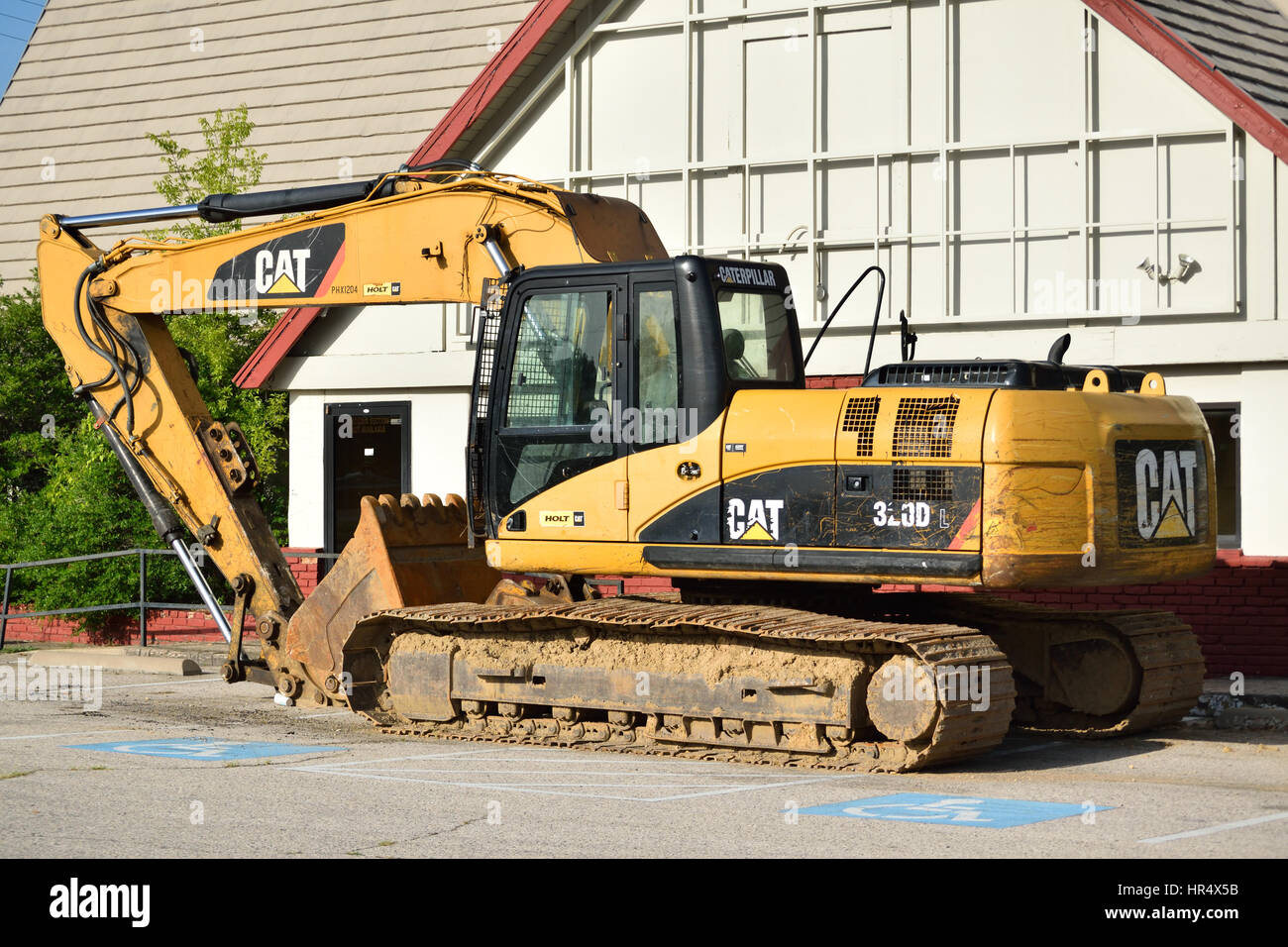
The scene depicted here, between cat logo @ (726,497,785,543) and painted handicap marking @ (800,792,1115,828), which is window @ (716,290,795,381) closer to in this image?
cat logo @ (726,497,785,543)

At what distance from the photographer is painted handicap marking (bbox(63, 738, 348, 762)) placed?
36.0 feet

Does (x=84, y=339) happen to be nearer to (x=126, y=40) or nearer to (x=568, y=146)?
(x=568, y=146)

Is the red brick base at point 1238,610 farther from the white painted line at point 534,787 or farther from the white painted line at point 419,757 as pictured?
the white painted line at point 534,787

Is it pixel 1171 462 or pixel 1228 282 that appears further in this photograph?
pixel 1228 282

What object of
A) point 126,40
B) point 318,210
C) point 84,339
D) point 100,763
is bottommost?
point 100,763

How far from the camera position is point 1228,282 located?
1561 centimetres

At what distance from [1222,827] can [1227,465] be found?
8281mm

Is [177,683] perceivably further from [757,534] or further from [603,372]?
[757,534]

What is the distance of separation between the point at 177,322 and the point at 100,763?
12226 millimetres

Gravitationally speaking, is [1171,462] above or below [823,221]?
below

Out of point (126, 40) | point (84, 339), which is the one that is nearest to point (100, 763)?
point (84, 339)

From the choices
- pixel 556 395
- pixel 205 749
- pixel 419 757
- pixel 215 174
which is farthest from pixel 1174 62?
pixel 215 174

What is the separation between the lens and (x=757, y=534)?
10.6m

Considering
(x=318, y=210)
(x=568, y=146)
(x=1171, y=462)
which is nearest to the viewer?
(x=1171, y=462)
